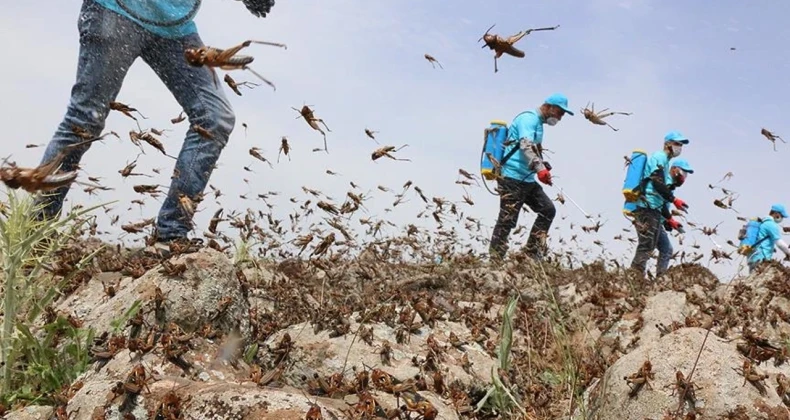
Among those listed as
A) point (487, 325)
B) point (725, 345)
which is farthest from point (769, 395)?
point (487, 325)

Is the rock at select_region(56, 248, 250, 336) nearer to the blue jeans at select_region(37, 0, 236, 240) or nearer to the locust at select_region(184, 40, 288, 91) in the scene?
the blue jeans at select_region(37, 0, 236, 240)

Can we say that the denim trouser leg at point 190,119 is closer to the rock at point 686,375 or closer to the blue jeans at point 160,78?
the blue jeans at point 160,78

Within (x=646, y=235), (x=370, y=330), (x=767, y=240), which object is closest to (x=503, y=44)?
(x=370, y=330)

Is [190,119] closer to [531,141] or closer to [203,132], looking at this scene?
[203,132]

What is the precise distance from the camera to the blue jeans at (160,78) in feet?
13.5

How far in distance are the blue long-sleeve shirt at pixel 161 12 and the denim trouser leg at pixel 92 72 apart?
5cm

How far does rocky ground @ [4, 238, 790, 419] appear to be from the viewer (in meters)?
2.31

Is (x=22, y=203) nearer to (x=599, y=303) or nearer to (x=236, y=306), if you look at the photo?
(x=236, y=306)

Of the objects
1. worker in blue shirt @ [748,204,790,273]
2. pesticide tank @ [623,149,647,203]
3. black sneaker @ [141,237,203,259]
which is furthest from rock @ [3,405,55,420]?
worker in blue shirt @ [748,204,790,273]

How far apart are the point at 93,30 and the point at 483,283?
4832mm

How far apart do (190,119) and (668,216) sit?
8318mm

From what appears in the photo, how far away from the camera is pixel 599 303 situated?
6250 millimetres

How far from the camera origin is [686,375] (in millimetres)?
2920

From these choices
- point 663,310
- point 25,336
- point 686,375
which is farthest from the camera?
point 663,310
